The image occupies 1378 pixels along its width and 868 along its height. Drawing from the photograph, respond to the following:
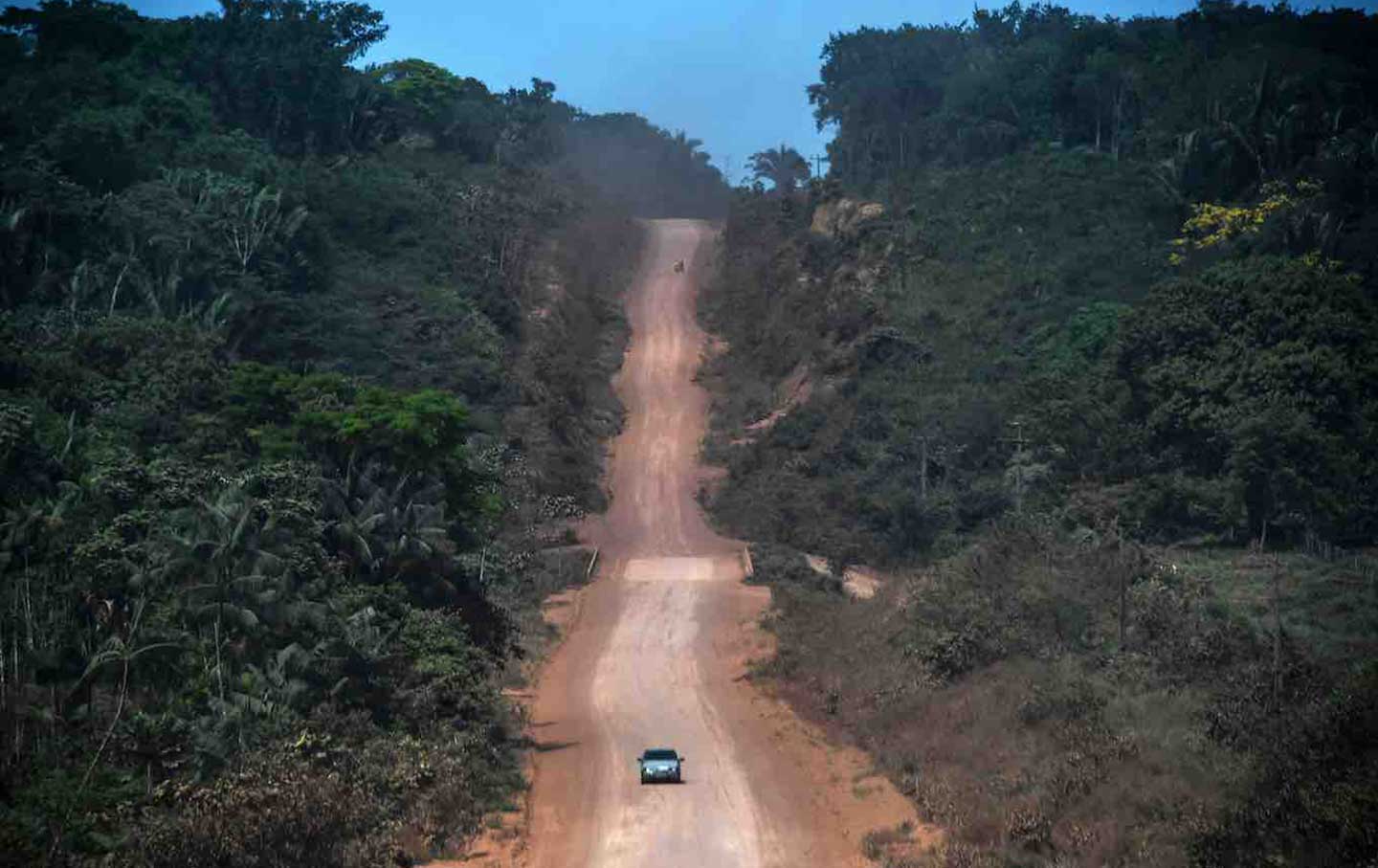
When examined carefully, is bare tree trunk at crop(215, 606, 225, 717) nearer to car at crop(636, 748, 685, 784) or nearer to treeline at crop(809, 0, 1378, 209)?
car at crop(636, 748, 685, 784)

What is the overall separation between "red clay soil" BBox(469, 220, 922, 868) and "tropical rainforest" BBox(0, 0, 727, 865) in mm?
1697

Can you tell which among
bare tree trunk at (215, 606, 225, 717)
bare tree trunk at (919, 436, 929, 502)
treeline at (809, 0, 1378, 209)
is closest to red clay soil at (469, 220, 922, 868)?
bare tree trunk at (215, 606, 225, 717)

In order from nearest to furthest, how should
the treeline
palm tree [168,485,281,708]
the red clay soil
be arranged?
the red clay soil → palm tree [168,485,281,708] → the treeline

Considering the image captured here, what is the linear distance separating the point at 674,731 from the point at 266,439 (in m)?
12.8

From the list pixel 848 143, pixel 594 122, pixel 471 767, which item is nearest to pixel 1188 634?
pixel 471 767

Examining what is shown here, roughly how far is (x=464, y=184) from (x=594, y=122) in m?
42.3

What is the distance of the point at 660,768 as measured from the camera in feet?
89.3

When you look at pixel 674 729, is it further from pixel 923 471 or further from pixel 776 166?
pixel 776 166

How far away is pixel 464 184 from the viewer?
84.5 meters

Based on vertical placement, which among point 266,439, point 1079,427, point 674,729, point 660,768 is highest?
point 266,439

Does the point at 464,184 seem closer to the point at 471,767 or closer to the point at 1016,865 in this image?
the point at 471,767

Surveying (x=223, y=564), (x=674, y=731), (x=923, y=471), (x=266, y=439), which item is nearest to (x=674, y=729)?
(x=674, y=731)

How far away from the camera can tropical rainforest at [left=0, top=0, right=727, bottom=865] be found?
2202 cm

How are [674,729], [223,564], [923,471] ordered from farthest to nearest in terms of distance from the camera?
[923,471] < [674,729] < [223,564]
